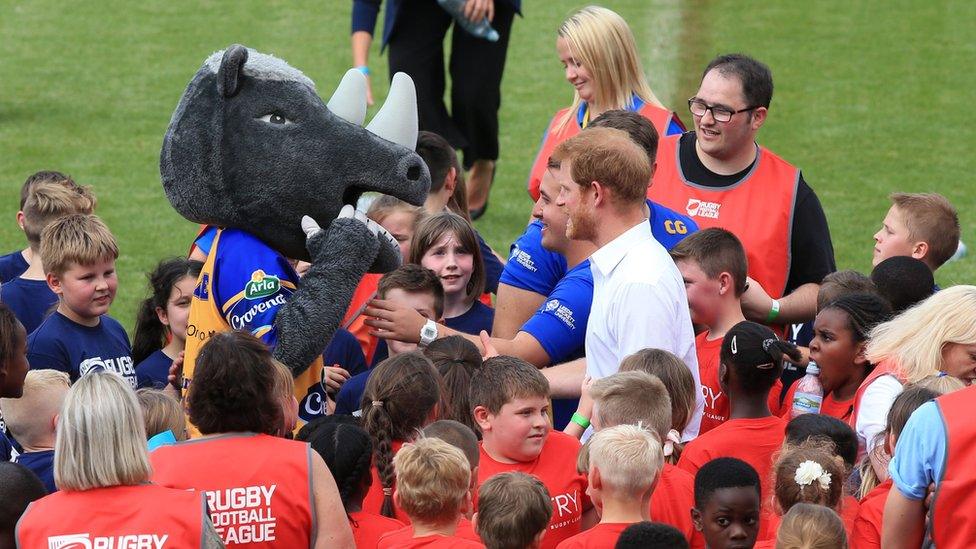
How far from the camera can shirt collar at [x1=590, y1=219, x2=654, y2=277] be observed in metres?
4.41

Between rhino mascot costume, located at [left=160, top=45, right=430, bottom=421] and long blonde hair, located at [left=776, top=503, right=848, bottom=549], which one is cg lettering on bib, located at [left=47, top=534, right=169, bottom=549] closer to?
rhino mascot costume, located at [left=160, top=45, right=430, bottom=421]

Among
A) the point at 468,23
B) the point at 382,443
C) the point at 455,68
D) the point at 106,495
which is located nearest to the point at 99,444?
the point at 106,495

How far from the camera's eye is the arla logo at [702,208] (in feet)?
18.4

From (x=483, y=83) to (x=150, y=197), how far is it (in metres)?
2.87

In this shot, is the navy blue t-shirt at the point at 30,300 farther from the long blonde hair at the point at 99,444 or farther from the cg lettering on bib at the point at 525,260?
the long blonde hair at the point at 99,444

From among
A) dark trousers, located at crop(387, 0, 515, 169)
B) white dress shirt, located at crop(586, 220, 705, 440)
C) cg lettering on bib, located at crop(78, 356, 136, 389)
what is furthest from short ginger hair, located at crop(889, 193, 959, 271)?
dark trousers, located at crop(387, 0, 515, 169)

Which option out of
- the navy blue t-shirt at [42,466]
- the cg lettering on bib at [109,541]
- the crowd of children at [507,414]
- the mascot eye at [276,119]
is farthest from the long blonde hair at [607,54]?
the cg lettering on bib at [109,541]

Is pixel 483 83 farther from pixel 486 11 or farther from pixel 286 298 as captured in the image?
pixel 286 298

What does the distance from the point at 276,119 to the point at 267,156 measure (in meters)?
0.13

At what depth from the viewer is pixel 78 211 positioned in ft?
20.1

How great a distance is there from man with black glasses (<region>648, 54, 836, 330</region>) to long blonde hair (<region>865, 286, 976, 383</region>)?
999 mm

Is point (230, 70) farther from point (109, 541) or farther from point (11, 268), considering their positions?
point (11, 268)

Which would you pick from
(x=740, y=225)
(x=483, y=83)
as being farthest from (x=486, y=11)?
(x=740, y=225)

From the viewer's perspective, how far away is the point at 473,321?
5691mm
